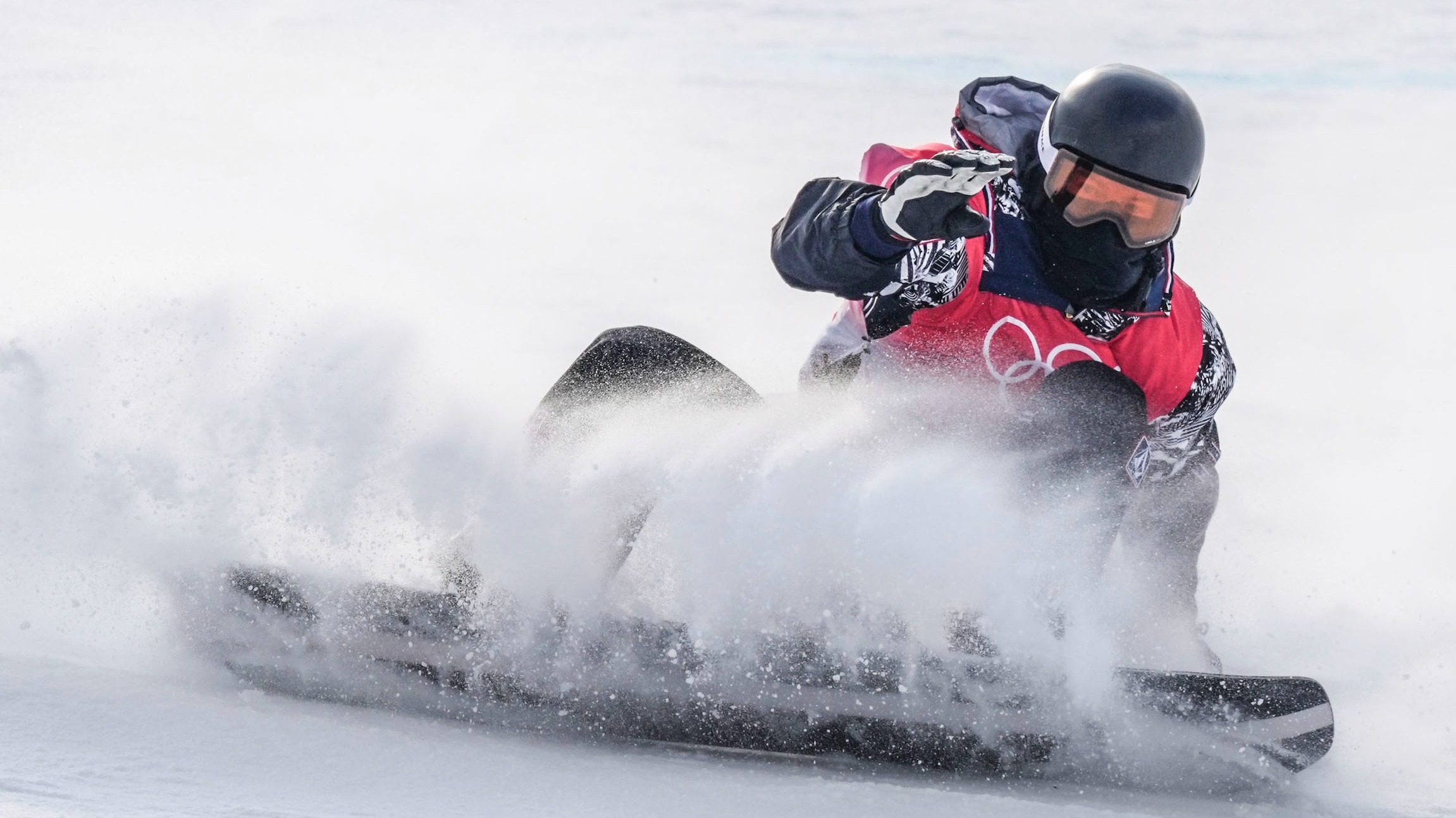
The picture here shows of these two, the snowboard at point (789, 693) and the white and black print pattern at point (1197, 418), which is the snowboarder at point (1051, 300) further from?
the snowboard at point (789, 693)

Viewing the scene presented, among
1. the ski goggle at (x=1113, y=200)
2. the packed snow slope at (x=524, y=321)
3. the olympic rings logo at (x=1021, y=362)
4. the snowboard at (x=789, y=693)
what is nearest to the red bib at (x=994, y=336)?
the olympic rings logo at (x=1021, y=362)

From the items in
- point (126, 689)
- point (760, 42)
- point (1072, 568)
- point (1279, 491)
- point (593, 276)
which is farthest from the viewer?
point (760, 42)

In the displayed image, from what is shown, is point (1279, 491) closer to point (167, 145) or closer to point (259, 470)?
point (259, 470)

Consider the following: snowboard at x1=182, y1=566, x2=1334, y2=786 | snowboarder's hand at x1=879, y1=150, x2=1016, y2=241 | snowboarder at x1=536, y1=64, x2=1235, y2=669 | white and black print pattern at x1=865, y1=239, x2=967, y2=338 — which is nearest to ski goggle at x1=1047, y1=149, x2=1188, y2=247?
snowboarder at x1=536, y1=64, x2=1235, y2=669

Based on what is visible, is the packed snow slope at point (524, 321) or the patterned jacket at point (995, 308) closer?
the packed snow slope at point (524, 321)

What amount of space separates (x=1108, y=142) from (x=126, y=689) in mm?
2450

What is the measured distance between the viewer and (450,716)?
10.3 ft

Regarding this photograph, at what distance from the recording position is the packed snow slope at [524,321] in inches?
117

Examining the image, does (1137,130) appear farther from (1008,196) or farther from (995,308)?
(995,308)

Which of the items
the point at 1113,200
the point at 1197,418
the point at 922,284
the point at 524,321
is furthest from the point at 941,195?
the point at 524,321

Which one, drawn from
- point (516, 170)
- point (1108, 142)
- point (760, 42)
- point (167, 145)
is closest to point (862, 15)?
point (760, 42)

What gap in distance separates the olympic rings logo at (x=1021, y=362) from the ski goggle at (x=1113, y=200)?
0.29m

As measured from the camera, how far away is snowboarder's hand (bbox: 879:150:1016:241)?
2971 millimetres

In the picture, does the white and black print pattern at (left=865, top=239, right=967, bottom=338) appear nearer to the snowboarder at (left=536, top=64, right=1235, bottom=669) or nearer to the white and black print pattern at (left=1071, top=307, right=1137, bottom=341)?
the snowboarder at (left=536, top=64, right=1235, bottom=669)
